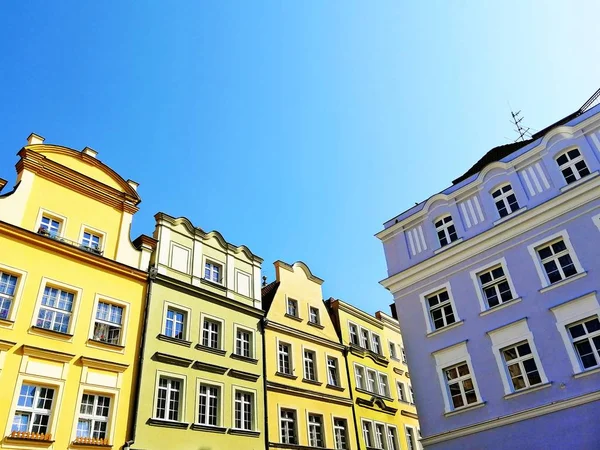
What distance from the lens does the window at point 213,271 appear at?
2516cm

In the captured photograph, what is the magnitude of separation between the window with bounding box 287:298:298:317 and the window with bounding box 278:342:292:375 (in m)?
2.30

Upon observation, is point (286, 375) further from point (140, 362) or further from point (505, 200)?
point (505, 200)

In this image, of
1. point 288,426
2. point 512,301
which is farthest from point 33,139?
point 512,301

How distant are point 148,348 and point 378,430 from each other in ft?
51.4

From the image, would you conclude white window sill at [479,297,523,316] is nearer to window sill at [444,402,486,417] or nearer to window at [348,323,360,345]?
window sill at [444,402,486,417]

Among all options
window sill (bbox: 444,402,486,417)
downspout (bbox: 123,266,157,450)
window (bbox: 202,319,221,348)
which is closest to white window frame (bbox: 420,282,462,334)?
window sill (bbox: 444,402,486,417)

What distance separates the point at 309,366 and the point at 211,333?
6838 millimetres

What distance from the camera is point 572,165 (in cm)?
2000

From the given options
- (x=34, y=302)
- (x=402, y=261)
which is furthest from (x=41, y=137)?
(x=402, y=261)

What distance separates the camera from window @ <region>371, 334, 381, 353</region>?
33075 millimetres

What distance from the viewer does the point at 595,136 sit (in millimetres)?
19828

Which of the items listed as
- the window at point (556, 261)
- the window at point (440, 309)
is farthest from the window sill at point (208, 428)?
the window at point (556, 261)

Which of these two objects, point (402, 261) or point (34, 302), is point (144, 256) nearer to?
point (34, 302)

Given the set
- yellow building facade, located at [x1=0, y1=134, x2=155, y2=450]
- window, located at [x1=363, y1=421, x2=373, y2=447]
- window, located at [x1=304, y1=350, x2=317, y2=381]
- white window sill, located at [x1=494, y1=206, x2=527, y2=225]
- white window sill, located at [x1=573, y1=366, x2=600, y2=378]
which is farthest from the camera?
window, located at [x1=363, y1=421, x2=373, y2=447]
